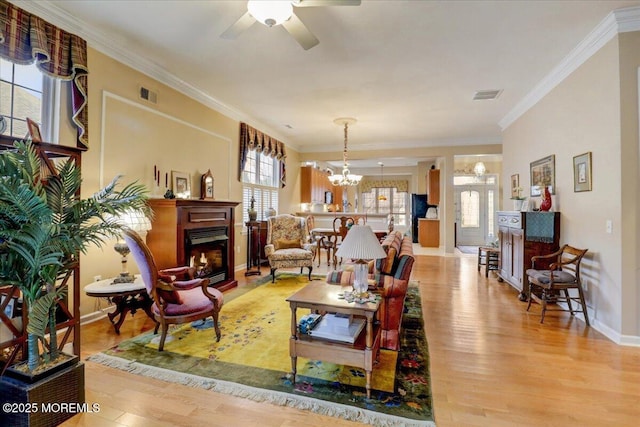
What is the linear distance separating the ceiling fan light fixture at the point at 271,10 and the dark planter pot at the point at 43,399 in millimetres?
2639

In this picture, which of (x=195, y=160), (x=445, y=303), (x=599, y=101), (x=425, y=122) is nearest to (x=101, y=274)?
(x=195, y=160)

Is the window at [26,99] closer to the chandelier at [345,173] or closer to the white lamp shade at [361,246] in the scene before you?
the white lamp shade at [361,246]

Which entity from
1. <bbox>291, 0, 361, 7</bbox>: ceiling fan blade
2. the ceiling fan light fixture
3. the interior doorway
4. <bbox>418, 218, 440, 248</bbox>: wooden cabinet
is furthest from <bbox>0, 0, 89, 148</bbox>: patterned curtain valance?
the interior doorway

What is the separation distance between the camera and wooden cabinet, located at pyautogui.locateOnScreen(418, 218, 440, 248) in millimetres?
9461

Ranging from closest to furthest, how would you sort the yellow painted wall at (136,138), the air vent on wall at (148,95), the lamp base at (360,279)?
the lamp base at (360,279) → the yellow painted wall at (136,138) → the air vent on wall at (148,95)

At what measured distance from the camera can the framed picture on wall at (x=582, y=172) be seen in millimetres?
3302

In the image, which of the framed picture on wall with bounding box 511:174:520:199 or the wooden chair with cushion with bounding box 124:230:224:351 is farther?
the framed picture on wall with bounding box 511:174:520:199

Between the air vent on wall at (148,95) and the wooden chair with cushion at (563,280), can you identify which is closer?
the wooden chair with cushion at (563,280)

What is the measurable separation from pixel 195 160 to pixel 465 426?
4.56 m

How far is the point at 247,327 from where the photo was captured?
10.1 feet

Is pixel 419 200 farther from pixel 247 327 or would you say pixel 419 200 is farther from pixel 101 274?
pixel 101 274

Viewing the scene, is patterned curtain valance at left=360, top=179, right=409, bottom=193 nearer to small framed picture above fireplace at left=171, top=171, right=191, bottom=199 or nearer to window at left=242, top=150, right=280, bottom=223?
window at left=242, top=150, right=280, bottom=223

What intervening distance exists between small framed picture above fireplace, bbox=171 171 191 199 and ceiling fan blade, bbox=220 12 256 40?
2.32 m

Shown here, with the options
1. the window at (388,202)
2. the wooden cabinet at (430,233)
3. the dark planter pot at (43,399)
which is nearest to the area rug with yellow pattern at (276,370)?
the dark planter pot at (43,399)
